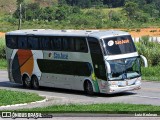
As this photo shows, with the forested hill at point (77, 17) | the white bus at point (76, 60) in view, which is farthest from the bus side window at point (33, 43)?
the forested hill at point (77, 17)

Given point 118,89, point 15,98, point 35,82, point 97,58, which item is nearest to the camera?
point 15,98

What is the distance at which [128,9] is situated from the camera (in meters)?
139

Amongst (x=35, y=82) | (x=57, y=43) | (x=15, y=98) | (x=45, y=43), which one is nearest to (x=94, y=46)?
(x=57, y=43)

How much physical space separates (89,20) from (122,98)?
9929 cm

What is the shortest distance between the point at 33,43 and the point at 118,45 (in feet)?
21.1

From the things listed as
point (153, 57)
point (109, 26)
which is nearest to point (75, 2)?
point (109, 26)

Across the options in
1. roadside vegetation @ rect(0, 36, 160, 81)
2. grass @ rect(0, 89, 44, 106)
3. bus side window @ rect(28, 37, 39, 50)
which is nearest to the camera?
grass @ rect(0, 89, 44, 106)

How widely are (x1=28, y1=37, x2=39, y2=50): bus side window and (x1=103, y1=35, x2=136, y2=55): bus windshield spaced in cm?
581

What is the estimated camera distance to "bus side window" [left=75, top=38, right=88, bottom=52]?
26.8 m

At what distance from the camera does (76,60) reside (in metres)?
27.5

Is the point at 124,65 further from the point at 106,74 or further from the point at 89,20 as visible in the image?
the point at 89,20

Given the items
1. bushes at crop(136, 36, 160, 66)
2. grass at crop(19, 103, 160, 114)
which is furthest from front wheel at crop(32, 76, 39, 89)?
bushes at crop(136, 36, 160, 66)

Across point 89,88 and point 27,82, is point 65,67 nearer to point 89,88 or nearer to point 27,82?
point 89,88

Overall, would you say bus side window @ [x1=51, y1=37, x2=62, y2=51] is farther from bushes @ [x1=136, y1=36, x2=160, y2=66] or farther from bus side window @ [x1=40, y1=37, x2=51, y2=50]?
bushes @ [x1=136, y1=36, x2=160, y2=66]
